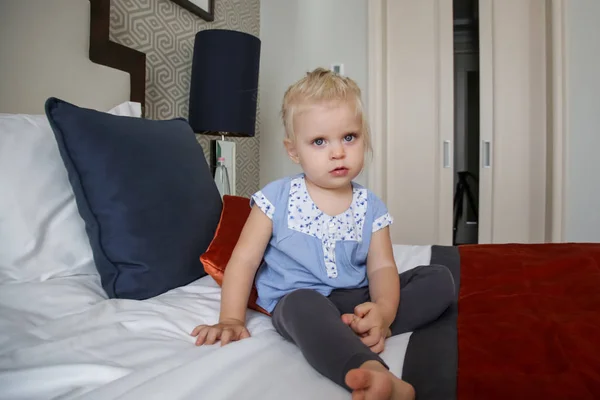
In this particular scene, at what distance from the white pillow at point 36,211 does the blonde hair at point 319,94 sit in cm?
54

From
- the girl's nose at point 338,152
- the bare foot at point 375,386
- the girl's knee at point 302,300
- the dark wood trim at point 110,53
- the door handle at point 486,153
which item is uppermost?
the dark wood trim at point 110,53

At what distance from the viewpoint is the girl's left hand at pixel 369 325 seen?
2.71 ft

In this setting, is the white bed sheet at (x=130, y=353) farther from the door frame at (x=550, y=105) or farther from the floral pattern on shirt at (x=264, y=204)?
the door frame at (x=550, y=105)

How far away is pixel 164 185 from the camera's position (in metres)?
1.12

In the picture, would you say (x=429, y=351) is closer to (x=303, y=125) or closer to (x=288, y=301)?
(x=288, y=301)

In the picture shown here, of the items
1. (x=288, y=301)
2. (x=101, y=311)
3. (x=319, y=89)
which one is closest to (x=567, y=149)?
(x=319, y=89)

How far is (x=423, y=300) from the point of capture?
0.97 m

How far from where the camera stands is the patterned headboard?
5.32ft

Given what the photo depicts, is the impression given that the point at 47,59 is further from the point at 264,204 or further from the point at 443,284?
the point at 443,284

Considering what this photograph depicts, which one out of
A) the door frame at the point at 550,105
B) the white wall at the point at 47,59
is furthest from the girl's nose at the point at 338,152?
the door frame at the point at 550,105

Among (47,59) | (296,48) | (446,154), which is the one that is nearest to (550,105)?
(446,154)

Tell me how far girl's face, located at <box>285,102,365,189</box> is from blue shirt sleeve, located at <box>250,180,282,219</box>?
0.09 meters

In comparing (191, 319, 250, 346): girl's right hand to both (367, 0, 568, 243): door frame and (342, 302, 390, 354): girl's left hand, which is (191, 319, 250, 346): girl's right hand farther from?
(367, 0, 568, 243): door frame

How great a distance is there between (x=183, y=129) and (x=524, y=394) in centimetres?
107
